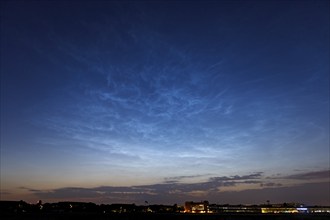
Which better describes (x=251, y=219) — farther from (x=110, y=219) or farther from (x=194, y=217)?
(x=110, y=219)

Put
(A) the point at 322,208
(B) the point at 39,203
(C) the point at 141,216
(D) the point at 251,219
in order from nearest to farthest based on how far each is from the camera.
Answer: (D) the point at 251,219, (C) the point at 141,216, (A) the point at 322,208, (B) the point at 39,203

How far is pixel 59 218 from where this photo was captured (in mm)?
107312

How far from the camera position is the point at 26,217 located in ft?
355

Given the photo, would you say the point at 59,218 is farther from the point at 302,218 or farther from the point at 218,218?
the point at 302,218

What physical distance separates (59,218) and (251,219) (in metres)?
56.0

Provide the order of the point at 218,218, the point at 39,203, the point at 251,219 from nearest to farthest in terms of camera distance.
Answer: the point at 251,219, the point at 218,218, the point at 39,203

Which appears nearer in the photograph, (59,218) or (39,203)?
(59,218)

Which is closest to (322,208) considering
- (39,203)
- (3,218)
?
(3,218)

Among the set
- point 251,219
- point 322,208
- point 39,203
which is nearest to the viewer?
point 251,219

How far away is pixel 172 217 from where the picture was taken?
4316 inches

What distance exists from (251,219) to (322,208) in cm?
7796

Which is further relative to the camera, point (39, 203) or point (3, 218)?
point (39, 203)

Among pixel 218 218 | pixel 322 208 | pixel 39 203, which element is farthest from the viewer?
pixel 39 203

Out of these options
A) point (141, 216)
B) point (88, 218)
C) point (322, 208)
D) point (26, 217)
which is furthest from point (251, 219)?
point (322, 208)
